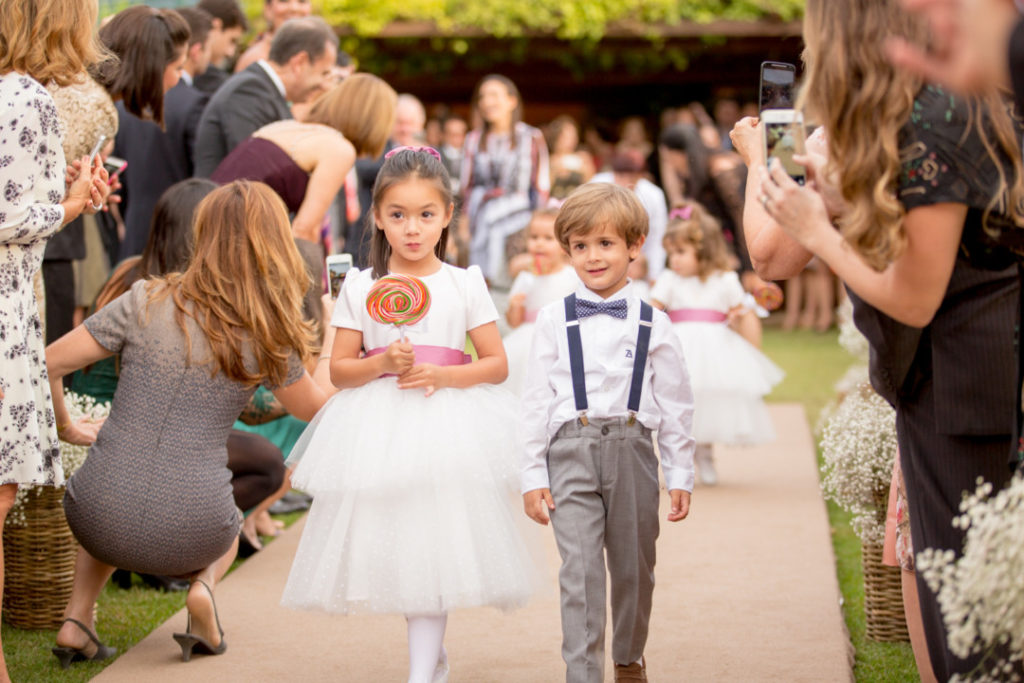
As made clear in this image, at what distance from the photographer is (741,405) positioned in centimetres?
725

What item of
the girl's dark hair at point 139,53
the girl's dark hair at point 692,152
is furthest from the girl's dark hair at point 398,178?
the girl's dark hair at point 692,152

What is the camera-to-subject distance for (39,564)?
15.4 feet

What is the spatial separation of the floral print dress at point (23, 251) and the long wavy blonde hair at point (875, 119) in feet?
7.50

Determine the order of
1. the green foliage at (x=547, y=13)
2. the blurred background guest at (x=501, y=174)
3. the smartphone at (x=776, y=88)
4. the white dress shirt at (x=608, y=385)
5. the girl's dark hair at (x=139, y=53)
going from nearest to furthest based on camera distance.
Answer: the smartphone at (x=776, y=88) < the white dress shirt at (x=608, y=385) < the girl's dark hair at (x=139, y=53) < the blurred background guest at (x=501, y=174) < the green foliage at (x=547, y=13)

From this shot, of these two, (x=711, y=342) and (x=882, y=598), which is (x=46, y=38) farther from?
(x=711, y=342)

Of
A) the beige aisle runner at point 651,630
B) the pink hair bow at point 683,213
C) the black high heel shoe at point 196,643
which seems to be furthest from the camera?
the pink hair bow at point 683,213

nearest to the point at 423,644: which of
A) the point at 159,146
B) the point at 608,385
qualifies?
the point at 608,385

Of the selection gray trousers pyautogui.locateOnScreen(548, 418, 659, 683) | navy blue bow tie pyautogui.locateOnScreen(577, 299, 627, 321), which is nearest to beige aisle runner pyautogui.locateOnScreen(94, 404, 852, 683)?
gray trousers pyautogui.locateOnScreen(548, 418, 659, 683)

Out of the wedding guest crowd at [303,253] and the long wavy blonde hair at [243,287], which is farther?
the long wavy blonde hair at [243,287]

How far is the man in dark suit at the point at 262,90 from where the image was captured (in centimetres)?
636

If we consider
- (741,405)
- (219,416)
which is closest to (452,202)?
(219,416)

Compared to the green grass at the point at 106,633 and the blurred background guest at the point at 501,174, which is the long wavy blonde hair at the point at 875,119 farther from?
the blurred background guest at the point at 501,174

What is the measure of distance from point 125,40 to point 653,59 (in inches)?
512

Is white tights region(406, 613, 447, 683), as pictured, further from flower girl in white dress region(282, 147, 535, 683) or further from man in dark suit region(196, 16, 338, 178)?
man in dark suit region(196, 16, 338, 178)
